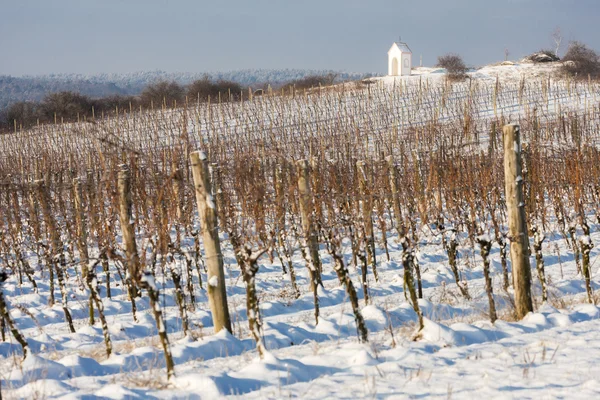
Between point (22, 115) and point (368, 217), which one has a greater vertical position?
point (22, 115)

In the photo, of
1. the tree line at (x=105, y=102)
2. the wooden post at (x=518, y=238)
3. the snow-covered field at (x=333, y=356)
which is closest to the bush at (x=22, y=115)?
the tree line at (x=105, y=102)

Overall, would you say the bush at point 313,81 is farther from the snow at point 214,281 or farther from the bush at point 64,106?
the snow at point 214,281

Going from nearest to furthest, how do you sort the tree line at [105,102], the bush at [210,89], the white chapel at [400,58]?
1. the tree line at [105,102]
2. the bush at [210,89]
3. the white chapel at [400,58]

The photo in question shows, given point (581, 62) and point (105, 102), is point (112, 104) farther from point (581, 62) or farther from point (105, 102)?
point (581, 62)

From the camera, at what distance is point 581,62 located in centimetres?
3816

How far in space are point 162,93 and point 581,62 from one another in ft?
93.4

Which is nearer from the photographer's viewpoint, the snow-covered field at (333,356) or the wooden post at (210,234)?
the snow-covered field at (333,356)

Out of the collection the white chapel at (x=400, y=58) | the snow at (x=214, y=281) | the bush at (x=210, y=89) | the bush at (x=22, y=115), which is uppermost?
the white chapel at (x=400, y=58)

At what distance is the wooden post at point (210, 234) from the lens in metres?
4.76

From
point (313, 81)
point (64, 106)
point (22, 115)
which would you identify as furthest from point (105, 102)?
point (313, 81)

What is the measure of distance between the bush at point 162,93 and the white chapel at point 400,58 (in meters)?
15.2

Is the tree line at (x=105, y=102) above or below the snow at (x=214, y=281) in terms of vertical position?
above

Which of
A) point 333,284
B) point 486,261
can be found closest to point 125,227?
point 333,284

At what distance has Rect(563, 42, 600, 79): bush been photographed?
37.0 meters
